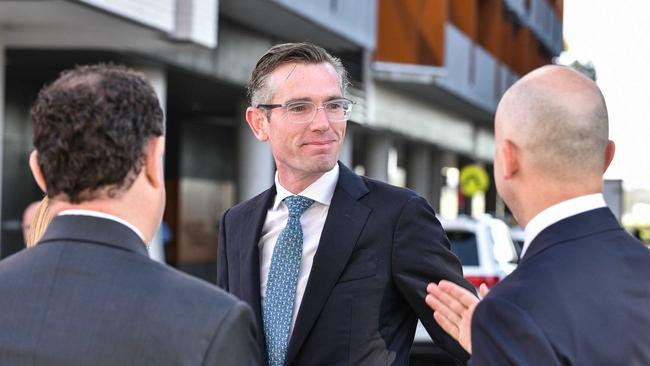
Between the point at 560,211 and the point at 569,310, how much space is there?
0.28 meters

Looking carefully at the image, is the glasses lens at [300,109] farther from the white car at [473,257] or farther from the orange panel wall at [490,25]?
the orange panel wall at [490,25]

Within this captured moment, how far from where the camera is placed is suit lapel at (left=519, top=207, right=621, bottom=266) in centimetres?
258

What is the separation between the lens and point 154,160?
2.38 m

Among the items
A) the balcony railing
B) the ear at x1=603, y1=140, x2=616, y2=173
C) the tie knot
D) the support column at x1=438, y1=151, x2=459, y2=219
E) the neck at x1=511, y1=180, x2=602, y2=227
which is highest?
the balcony railing

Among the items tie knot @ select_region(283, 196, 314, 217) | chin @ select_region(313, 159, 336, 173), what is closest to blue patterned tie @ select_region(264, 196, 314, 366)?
tie knot @ select_region(283, 196, 314, 217)

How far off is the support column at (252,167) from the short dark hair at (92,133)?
19786 mm

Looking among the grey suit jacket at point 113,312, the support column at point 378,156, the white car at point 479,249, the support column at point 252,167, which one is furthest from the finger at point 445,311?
the support column at point 378,156

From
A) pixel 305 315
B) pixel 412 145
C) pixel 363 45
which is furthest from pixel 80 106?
Answer: pixel 412 145

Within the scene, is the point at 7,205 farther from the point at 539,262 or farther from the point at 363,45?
the point at 539,262

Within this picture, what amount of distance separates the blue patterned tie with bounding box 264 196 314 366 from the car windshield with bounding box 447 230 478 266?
8.09 m

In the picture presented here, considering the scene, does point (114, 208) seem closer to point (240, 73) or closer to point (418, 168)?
point (240, 73)

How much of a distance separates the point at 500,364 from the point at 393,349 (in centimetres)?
140

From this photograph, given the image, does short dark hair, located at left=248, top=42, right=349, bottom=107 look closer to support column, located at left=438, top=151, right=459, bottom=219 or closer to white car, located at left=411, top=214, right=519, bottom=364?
white car, located at left=411, top=214, right=519, bottom=364

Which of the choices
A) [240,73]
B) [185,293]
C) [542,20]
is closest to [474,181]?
[240,73]
